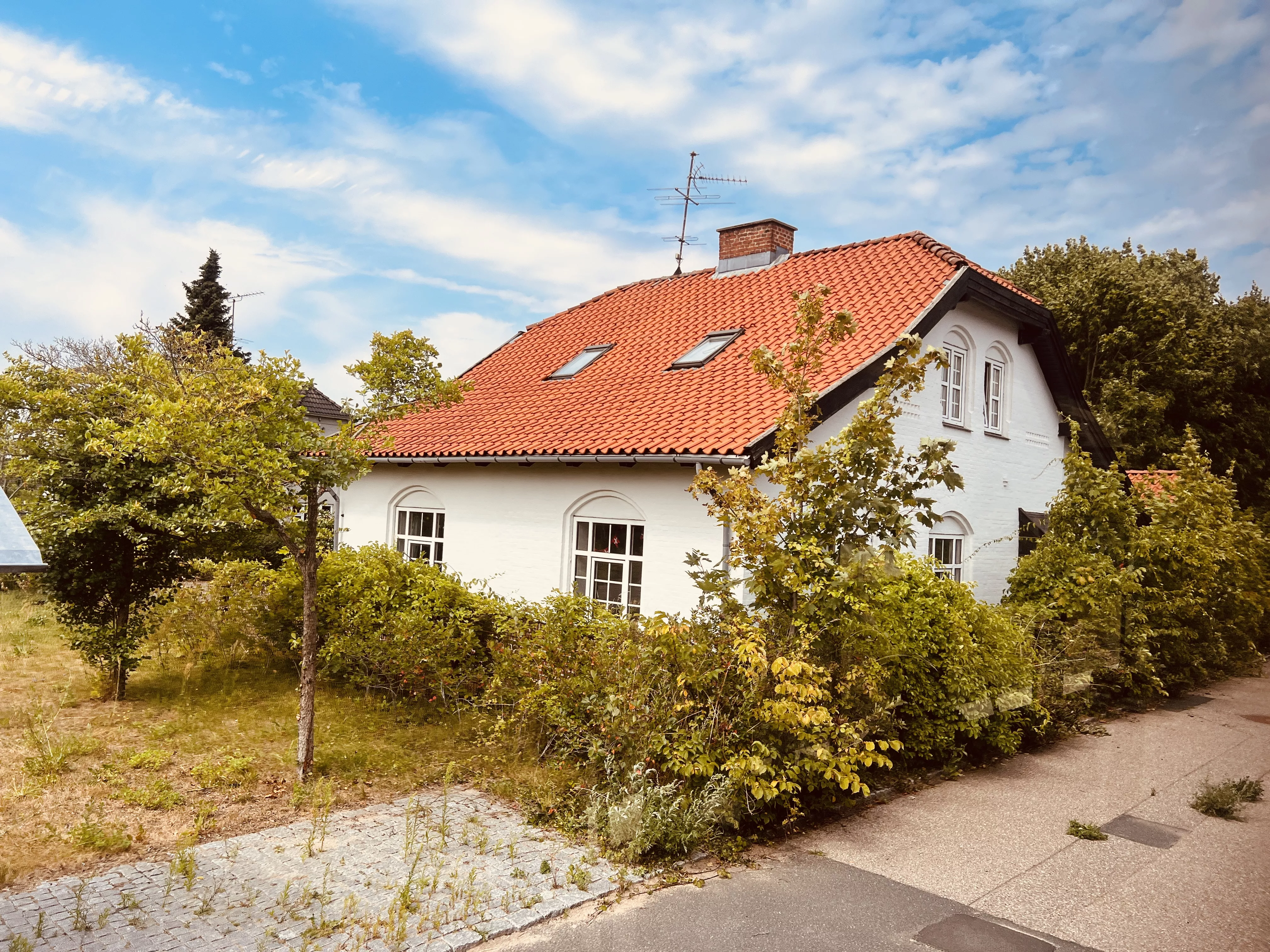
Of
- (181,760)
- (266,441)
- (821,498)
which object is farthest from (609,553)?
(181,760)

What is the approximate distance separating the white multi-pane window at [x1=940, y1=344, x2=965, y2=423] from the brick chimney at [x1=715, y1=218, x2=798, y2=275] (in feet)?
13.7

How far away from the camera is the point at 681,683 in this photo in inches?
259

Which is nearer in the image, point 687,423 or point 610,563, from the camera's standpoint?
point 687,423

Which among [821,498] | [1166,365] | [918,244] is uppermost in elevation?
[1166,365]

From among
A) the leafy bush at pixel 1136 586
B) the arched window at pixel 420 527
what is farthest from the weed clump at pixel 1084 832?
the arched window at pixel 420 527

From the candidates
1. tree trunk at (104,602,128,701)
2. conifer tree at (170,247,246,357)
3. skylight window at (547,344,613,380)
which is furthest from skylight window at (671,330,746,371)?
conifer tree at (170,247,246,357)

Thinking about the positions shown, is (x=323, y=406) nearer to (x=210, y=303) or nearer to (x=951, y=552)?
(x=210, y=303)

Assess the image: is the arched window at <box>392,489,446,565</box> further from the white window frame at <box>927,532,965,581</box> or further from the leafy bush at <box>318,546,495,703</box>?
the white window frame at <box>927,532,965,581</box>

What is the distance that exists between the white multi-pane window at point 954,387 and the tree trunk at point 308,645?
31.1ft

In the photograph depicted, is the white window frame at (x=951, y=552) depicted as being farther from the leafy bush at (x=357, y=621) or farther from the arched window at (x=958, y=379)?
the leafy bush at (x=357, y=621)

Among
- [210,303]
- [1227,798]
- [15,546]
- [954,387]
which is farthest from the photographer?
[210,303]

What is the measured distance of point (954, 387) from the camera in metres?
13.3

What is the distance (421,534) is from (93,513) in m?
5.56

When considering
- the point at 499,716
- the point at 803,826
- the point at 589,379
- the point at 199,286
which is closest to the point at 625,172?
the point at 589,379
